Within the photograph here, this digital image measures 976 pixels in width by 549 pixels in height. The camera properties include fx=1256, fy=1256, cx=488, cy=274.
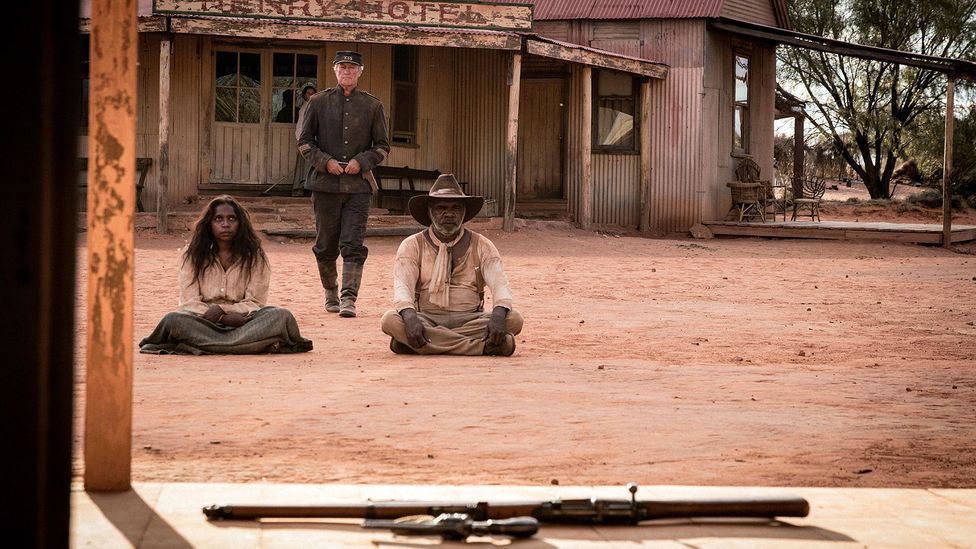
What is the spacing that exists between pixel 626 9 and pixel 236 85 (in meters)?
7.09

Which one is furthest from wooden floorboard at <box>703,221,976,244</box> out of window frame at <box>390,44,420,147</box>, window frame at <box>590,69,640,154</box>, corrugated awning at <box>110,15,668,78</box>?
window frame at <box>390,44,420,147</box>

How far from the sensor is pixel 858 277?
1531cm

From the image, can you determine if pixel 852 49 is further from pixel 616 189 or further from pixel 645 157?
pixel 616 189

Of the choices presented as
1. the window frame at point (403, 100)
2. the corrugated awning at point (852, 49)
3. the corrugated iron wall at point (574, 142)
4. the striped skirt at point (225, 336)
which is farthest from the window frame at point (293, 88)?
the striped skirt at point (225, 336)

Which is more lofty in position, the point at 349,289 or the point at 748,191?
the point at 748,191

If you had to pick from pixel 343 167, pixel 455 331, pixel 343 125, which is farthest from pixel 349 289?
pixel 455 331

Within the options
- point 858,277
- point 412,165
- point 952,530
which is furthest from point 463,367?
point 412,165

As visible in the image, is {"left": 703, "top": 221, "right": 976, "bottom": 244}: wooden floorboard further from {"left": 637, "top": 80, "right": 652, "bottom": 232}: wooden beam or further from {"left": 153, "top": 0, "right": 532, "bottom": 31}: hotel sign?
{"left": 153, "top": 0, "right": 532, "bottom": 31}: hotel sign

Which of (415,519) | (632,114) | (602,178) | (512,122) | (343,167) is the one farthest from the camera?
(632,114)

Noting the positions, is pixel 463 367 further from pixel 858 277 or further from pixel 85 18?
pixel 85 18

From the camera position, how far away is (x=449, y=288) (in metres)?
8.48

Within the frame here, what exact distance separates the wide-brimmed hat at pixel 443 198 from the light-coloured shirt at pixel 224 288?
1155 mm

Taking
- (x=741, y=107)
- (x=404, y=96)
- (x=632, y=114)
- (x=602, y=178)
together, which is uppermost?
(x=741, y=107)

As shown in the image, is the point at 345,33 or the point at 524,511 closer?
the point at 524,511
